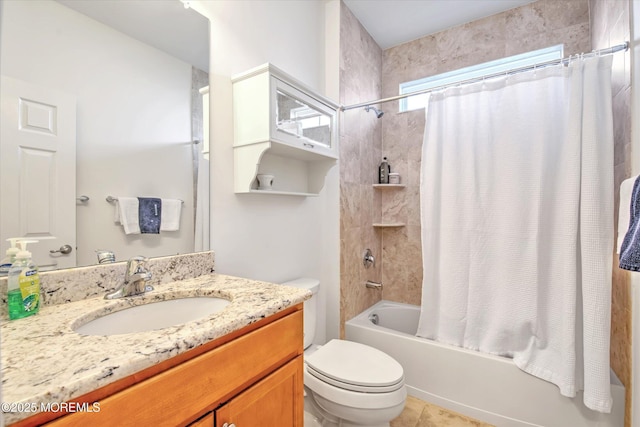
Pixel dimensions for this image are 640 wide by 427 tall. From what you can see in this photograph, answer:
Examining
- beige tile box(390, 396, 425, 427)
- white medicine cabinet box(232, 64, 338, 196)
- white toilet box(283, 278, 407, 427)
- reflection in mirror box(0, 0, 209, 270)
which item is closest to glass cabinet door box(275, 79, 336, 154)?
white medicine cabinet box(232, 64, 338, 196)

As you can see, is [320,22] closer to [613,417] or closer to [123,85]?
[123,85]

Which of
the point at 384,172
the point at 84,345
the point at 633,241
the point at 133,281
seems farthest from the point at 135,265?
the point at 384,172

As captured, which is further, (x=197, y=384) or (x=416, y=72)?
(x=416, y=72)

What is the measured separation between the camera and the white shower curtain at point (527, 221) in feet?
4.57

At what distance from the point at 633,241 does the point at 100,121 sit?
1.81 m

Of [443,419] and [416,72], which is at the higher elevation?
[416,72]

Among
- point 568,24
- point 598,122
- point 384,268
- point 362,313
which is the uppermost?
point 568,24

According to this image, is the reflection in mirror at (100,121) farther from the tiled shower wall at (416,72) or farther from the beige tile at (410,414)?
the tiled shower wall at (416,72)

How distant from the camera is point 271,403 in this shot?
0.85 meters

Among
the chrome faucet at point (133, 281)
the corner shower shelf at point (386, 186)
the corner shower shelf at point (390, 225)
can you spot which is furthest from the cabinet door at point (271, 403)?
the corner shower shelf at point (386, 186)

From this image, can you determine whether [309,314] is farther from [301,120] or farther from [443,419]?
[301,120]

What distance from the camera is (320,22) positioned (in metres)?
2.10

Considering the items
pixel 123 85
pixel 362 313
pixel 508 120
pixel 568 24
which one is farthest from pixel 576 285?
pixel 123 85

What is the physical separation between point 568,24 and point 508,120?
1.04m
